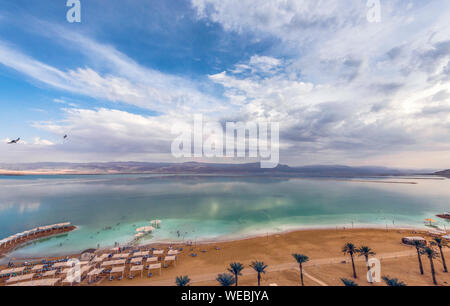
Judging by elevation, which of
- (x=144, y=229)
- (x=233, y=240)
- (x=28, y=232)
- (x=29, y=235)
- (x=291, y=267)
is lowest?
(x=233, y=240)

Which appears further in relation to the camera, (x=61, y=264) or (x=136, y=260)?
(x=136, y=260)

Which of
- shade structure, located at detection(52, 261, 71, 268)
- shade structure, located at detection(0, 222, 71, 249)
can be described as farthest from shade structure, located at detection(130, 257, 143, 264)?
shade structure, located at detection(0, 222, 71, 249)

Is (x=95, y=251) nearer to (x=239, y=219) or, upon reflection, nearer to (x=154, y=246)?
(x=154, y=246)

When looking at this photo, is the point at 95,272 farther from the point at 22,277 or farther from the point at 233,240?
the point at 233,240

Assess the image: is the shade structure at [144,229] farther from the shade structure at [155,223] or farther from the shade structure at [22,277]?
the shade structure at [22,277]

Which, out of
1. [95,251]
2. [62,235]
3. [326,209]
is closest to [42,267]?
[95,251]

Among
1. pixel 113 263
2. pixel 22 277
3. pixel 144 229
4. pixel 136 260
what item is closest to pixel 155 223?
pixel 144 229

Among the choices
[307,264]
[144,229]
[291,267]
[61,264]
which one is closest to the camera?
[291,267]
